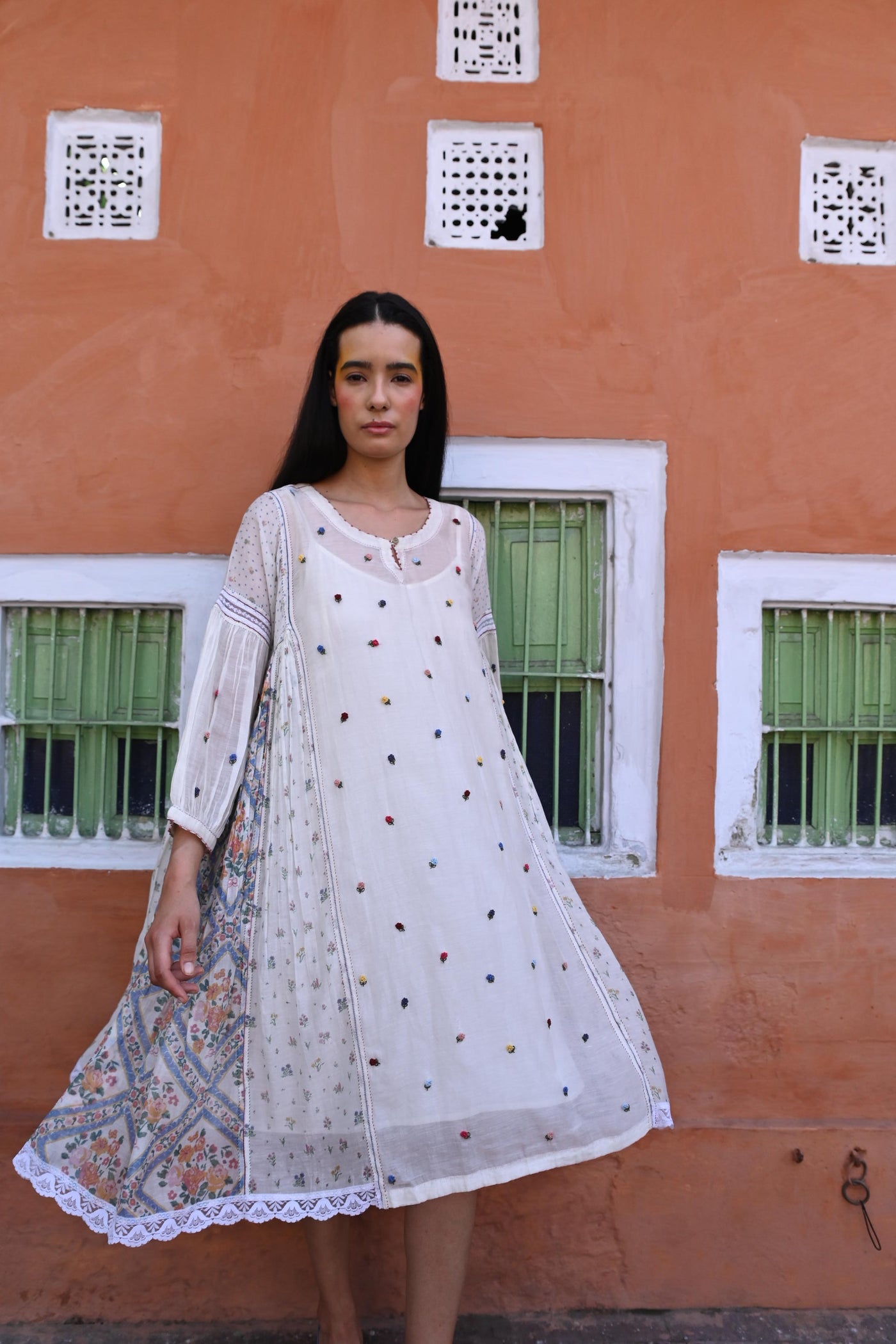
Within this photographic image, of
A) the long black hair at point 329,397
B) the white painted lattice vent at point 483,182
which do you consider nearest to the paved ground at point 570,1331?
the long black hair at point 329,397

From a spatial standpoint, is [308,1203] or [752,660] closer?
[308,1203]

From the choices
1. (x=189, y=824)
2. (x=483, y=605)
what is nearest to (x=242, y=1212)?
(x=189, y=824)

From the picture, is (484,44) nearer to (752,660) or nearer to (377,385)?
(377,385)

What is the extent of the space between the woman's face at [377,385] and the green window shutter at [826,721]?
982mm

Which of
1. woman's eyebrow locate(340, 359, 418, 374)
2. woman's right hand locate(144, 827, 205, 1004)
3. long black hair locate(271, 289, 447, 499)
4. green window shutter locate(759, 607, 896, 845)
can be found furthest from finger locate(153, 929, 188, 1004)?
green window shutter locate(759, 607, 896, 845)

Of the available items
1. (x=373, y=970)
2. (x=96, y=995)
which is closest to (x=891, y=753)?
(x=373, y=970)

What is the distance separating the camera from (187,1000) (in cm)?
177

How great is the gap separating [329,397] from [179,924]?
99cm

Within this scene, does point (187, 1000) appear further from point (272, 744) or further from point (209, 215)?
point (209, 215)

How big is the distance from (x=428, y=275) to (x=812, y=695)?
1280 millimetres

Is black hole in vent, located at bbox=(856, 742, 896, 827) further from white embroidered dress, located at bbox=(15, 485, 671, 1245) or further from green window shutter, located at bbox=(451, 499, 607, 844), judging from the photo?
white embroidered dress, located at bbox=(15, 485, 671, 1245)

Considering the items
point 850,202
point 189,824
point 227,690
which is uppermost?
point 850,202

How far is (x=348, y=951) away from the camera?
67.7 inches

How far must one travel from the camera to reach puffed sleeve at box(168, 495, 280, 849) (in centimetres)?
175
